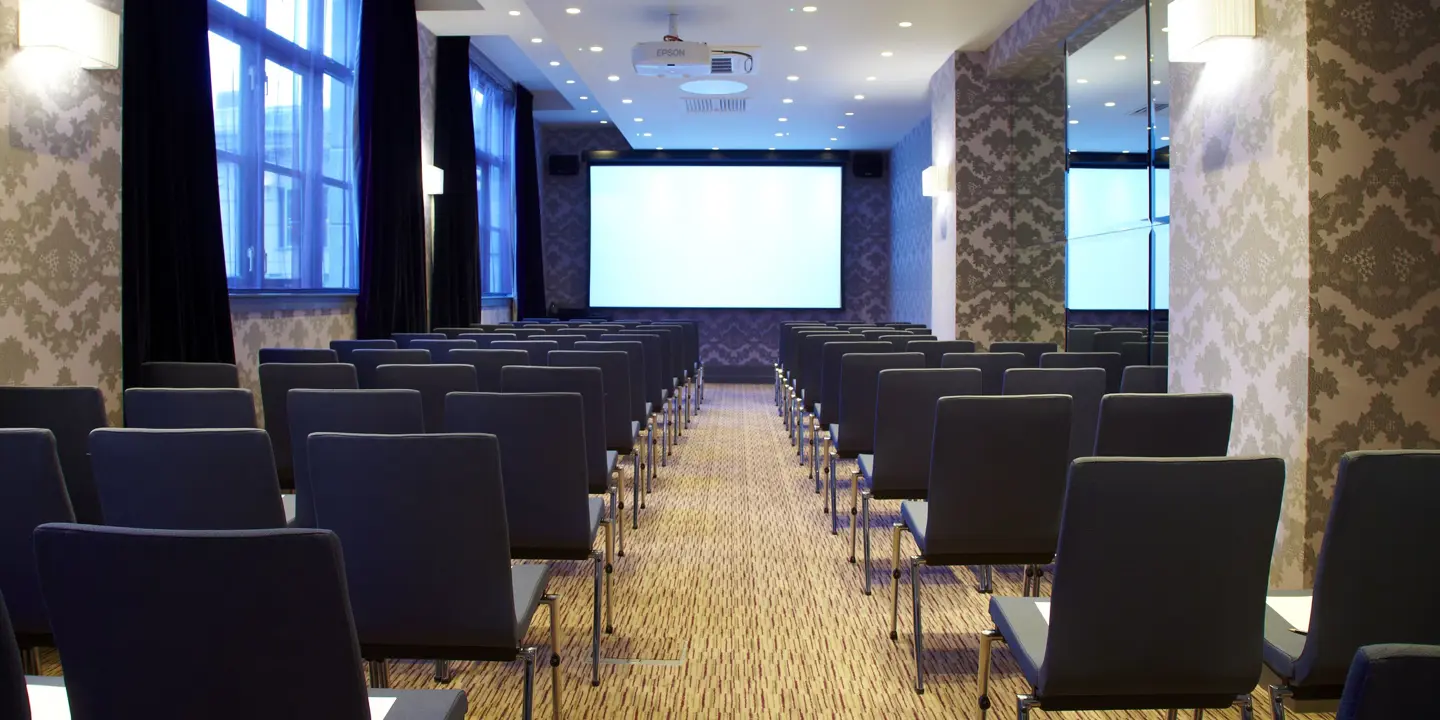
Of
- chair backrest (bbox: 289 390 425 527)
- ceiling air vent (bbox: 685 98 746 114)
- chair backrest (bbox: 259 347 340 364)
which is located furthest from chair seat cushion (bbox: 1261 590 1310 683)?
ceiling air vent (bbox: 685 98 746 114)

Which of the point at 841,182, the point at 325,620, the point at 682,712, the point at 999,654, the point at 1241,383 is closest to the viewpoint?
the point at 325,620

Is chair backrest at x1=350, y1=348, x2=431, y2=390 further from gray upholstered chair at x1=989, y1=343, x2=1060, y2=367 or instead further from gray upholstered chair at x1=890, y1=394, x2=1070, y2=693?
gray upholstered chair at x1=989, y1=343, x2=1060, y2=367

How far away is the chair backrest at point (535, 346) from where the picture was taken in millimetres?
5891

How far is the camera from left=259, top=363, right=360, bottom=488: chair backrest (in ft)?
13.5

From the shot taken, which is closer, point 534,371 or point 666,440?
point 534,371

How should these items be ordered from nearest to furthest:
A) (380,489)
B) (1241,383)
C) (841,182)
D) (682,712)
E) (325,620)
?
(325,620), (380,489), (682,712), (1241,383), (841,182)

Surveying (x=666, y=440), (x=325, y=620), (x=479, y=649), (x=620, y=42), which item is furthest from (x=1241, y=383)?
(x=620, y=42)

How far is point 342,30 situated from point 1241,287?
7.46m

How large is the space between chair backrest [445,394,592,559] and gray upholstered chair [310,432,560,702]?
75 cm

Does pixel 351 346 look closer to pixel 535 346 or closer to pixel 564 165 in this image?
pixel 535 346

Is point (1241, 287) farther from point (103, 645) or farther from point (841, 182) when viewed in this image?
point (841, 182)

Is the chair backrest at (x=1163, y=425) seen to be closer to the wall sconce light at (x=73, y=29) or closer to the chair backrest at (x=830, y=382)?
the chair backrest at (x=830, y=382)

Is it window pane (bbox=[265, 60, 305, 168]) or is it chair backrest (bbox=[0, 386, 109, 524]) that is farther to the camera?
window pane (bbox=[265, 60, 305, 168])

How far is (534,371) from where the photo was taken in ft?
13.5
